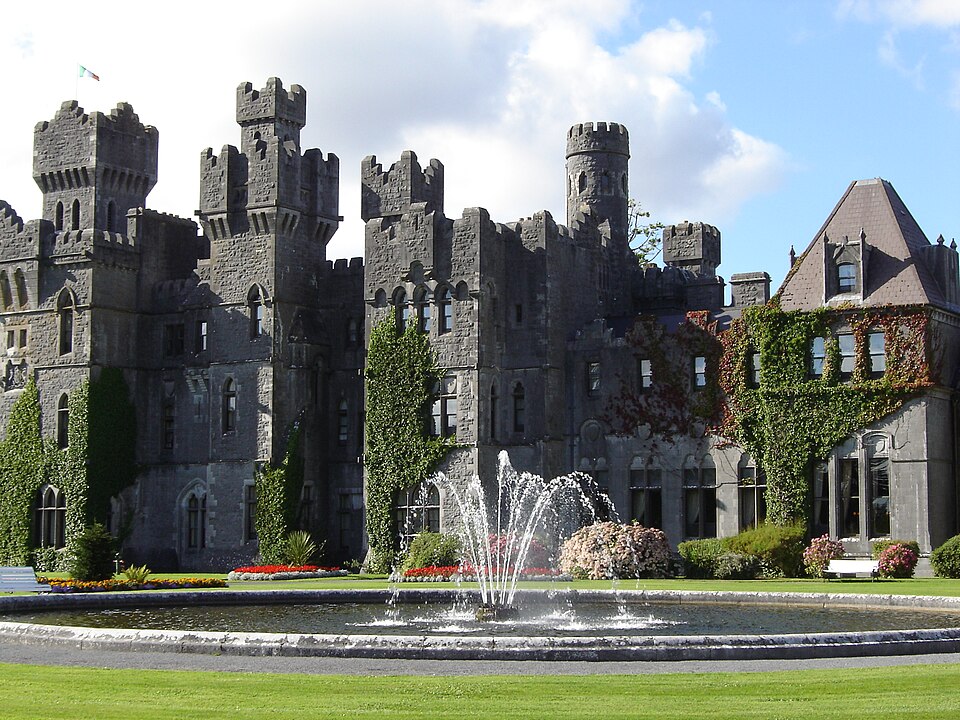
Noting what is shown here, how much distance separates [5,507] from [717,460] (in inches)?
1024

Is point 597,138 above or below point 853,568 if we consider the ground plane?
above

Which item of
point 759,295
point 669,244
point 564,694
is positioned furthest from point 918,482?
point 564,694

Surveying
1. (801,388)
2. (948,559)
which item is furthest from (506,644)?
(801,388)

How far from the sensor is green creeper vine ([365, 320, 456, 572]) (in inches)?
1857

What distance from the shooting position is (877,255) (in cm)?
4394

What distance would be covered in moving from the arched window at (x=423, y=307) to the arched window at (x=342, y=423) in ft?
18.7

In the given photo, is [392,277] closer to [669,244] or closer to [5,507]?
[669,244]

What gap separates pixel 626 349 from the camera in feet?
156

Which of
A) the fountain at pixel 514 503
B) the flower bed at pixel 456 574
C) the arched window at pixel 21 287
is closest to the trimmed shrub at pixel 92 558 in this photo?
the flower bed at pixel 456 574

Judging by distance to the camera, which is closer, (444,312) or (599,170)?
(444,312)

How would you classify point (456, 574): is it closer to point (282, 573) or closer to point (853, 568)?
point (282, 573)

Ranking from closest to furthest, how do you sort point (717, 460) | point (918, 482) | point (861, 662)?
point (861, 662)
point (918, 482)
point (717, 460)

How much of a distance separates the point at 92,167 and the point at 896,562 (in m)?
32.1

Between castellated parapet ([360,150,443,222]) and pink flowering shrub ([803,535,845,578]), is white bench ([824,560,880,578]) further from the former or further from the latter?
castellated parapet ([360,150,443,222])
